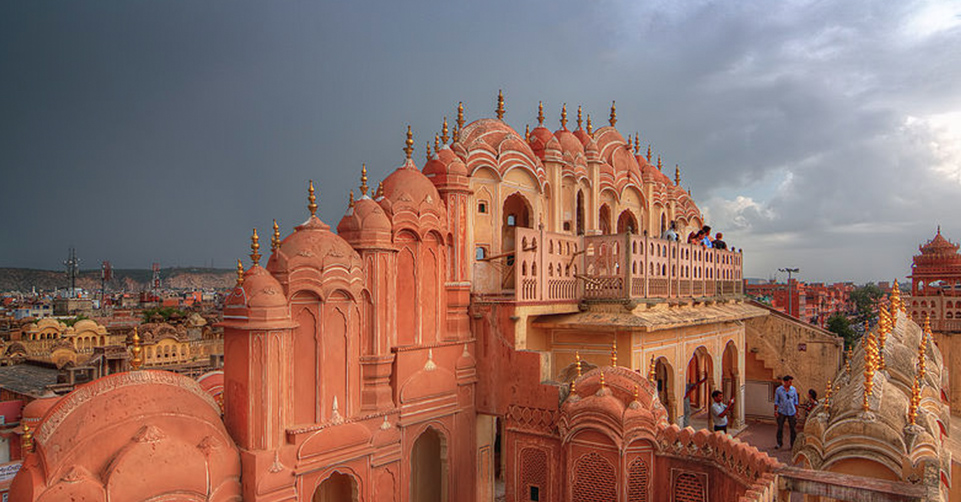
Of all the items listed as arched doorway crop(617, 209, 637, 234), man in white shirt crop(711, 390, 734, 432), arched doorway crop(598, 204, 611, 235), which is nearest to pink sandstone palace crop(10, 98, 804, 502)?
man in white shirt crop(711, 390, 734, 432)

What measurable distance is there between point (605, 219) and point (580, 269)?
453 cm

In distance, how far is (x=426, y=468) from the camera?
41.2 ft

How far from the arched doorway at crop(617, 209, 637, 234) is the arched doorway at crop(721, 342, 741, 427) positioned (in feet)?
13.9

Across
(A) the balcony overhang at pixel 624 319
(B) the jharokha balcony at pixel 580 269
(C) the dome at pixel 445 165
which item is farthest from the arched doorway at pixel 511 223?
(C) the dome at pixel 445 165

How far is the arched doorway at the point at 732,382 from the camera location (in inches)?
706

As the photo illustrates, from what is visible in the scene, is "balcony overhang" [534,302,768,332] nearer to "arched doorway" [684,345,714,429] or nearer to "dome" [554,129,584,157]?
"arched doorway" [684,345,714,429]

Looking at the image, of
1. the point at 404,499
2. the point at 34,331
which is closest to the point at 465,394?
the point at 404,499

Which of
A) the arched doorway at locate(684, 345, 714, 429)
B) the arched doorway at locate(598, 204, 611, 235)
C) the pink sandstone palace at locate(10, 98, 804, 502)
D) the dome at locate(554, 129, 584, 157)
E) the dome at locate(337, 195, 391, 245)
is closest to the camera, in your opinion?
the pink sandstone palace at locate(10, 98, 804, 502)

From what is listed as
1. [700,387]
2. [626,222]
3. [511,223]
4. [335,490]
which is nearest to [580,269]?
[511,223]

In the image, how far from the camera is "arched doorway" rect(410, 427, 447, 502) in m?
12.3

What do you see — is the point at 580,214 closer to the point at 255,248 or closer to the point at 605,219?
the point at 605,219

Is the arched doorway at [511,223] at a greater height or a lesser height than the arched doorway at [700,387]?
greater

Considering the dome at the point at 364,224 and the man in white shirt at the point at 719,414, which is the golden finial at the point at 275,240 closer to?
the dome at the point at 364,224

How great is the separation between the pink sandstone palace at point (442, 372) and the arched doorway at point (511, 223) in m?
0.06
